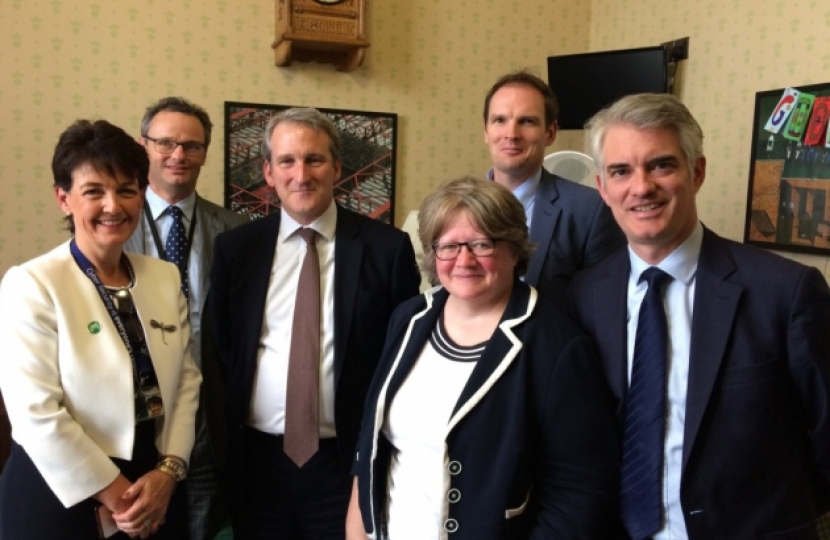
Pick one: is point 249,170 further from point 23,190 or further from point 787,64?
point 787,64

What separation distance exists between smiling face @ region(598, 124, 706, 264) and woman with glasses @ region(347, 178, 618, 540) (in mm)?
246

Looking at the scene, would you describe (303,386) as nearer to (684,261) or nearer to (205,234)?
(205,234)

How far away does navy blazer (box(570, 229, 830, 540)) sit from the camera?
4.30 ft

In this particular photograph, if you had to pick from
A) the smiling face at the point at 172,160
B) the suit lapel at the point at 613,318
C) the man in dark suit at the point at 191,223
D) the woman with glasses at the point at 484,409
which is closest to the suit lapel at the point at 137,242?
the man in dark suit at the point at 191,223

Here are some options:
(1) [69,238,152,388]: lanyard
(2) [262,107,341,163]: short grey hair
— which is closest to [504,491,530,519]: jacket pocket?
(1) [69,238,152,388]: lanyard

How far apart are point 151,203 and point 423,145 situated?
1970mm

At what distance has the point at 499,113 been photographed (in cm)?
216

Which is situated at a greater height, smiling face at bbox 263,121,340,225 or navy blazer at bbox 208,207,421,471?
smiling face at bbox 263,121,340,225

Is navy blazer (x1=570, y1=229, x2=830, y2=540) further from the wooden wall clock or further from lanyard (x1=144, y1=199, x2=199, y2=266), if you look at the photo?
the wooden wall clock

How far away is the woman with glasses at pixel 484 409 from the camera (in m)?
1.39

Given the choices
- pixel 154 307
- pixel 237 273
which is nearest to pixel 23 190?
pixel 237 273

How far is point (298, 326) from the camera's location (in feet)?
6.40

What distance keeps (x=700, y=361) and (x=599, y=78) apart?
2533 mm

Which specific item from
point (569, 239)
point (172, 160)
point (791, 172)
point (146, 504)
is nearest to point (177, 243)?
point (172, 160)
